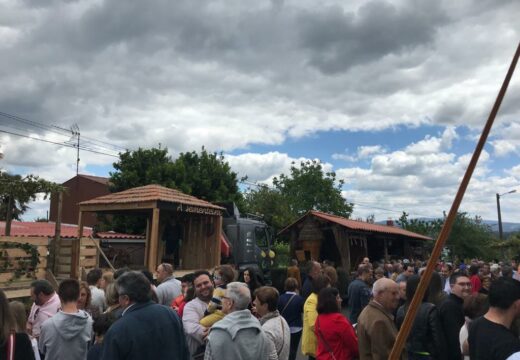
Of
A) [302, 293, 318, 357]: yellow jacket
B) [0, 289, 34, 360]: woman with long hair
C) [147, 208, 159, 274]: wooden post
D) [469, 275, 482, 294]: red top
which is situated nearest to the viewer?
[0, 289, 34, 360]: woman with long hair

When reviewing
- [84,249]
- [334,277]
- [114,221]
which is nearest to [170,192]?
[84,249]

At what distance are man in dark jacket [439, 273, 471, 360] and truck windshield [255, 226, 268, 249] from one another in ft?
42.6

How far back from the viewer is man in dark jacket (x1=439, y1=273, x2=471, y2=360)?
437 cm

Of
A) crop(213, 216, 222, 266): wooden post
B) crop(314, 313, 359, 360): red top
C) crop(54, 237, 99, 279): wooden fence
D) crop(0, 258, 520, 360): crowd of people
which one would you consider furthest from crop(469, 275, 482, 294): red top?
crop(54, 237, 99, 279): wooden fence

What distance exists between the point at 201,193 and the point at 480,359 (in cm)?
2695

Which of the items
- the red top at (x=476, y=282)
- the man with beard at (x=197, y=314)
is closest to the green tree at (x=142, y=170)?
the red top at (x=476, y=282)

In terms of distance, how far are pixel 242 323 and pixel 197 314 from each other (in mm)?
1437

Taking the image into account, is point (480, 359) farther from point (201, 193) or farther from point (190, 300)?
point (201, 193)

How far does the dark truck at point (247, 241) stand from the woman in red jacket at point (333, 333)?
1168 cm

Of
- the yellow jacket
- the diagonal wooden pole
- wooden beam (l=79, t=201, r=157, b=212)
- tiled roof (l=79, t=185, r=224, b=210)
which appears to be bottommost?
the yellow jacket

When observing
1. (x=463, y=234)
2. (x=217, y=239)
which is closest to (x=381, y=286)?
(x=217, y=239)

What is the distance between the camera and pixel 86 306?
5.62 meters

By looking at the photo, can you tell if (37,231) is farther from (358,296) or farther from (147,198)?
(358,296)

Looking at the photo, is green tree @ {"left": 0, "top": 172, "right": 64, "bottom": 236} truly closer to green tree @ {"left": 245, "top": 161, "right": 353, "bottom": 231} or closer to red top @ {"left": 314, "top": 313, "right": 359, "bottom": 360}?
red top @ {"left": 314, "top": 313, "right": 359, "bottom": 360}
